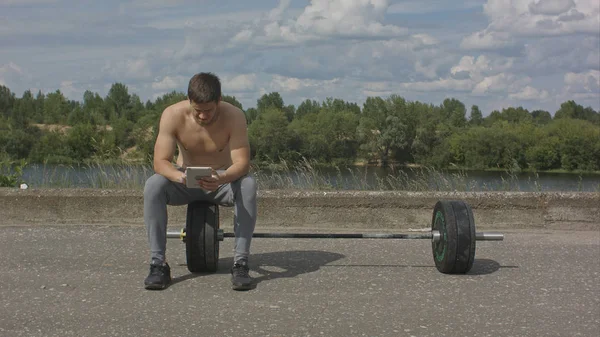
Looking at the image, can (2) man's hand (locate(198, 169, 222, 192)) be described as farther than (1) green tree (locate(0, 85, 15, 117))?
No

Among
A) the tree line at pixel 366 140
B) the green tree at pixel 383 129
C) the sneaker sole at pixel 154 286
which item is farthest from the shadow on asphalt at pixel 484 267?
the green tree at pixel 383 129

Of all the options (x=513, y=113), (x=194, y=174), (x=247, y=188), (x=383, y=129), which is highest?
(x=513, y=113)

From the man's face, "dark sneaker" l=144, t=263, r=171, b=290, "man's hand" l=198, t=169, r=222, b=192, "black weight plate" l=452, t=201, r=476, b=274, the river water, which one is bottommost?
"dark sneaker" l=144, t=263, r=171, b=290

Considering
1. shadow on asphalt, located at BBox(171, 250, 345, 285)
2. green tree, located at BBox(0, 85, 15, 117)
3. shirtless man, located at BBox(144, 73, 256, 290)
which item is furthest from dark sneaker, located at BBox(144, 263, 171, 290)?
green tree, located at BBox(0, 85, 15, 117)

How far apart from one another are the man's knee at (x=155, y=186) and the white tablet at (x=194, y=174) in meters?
0.33

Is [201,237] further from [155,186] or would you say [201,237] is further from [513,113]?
[513,113]

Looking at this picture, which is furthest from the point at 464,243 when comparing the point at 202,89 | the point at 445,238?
the point at 202,89

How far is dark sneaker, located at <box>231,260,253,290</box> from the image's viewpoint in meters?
4.83

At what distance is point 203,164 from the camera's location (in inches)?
208

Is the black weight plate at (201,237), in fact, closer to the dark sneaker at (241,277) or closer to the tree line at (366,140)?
the dark sneaker at (241,277)

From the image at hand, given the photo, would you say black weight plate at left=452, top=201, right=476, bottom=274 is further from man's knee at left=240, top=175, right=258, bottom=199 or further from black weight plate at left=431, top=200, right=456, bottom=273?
man's knee at left=240, top=175, right=258, bottom=199

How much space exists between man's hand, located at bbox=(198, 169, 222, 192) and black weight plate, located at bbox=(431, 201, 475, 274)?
1734mm

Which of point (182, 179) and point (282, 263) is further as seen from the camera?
point (282, 263)

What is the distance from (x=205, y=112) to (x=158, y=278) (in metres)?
1.18
